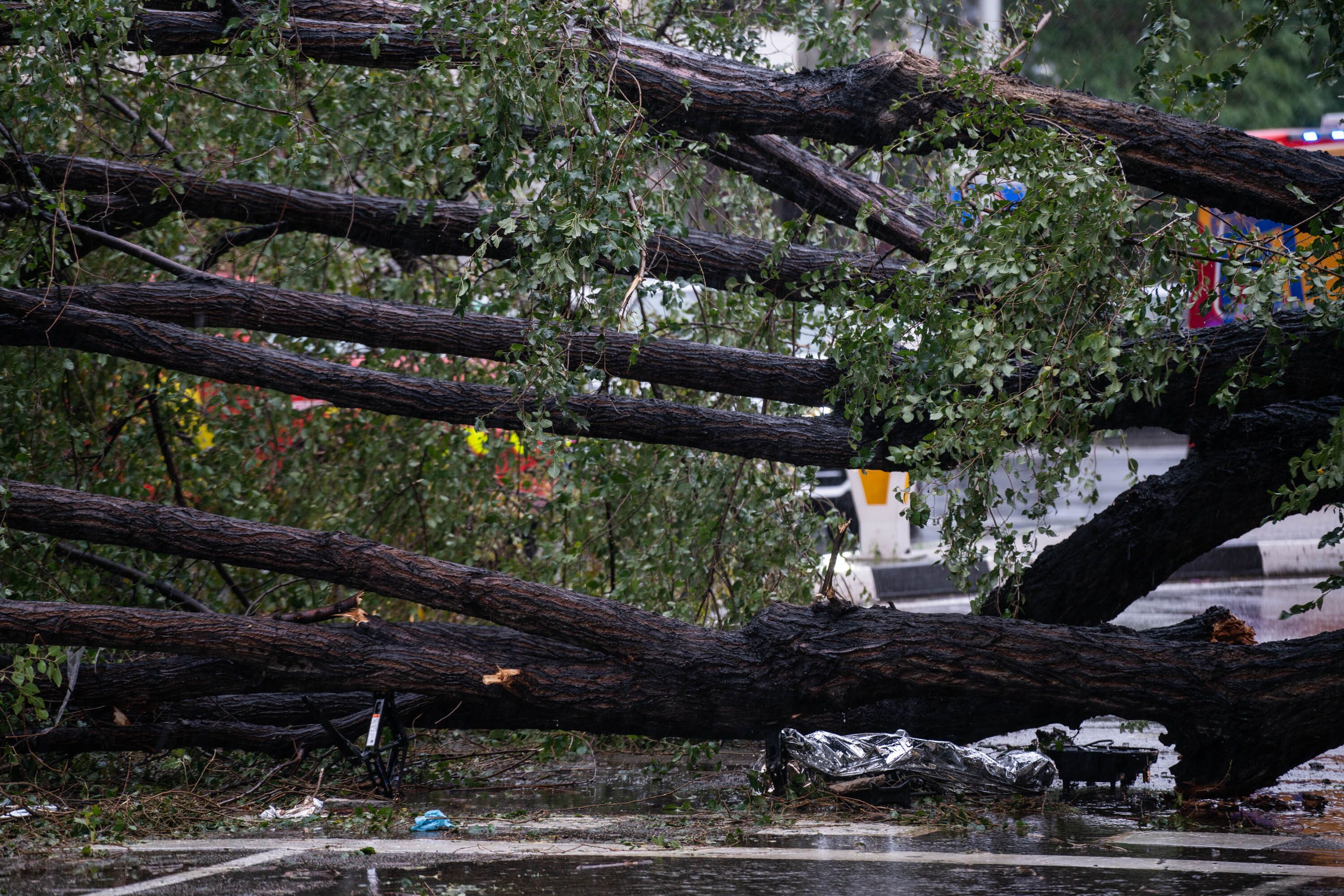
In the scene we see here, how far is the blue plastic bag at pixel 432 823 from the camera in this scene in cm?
487

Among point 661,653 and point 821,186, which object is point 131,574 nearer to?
point 661,653

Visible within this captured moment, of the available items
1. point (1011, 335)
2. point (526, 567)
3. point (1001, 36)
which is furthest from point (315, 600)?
point (1001, 36)

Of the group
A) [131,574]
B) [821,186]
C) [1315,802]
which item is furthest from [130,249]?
[1315,802]

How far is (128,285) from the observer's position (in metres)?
6.07

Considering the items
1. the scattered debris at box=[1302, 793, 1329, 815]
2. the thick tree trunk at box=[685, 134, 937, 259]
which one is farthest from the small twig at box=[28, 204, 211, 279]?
the scattered debris at box=[1302, 793, 1329, 815]

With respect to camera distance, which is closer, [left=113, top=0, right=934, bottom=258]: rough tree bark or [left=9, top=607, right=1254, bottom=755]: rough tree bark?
[left=9, top=607, right=1254, bottom=755]: rough tree bark

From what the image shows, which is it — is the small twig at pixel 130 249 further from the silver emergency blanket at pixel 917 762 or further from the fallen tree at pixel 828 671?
the silver emergency blanket at pixel 917 762

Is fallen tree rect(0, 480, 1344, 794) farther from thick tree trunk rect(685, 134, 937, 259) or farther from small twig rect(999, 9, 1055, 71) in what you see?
small twig rect(999, 9, 1055, 71)

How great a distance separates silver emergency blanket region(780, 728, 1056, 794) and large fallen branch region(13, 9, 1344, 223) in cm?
249

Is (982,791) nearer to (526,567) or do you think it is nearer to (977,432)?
(977,432)

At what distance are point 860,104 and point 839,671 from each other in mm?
2358

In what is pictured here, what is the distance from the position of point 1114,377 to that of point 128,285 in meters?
4.61

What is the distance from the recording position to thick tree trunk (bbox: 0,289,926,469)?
18.3 ft

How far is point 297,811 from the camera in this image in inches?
205
